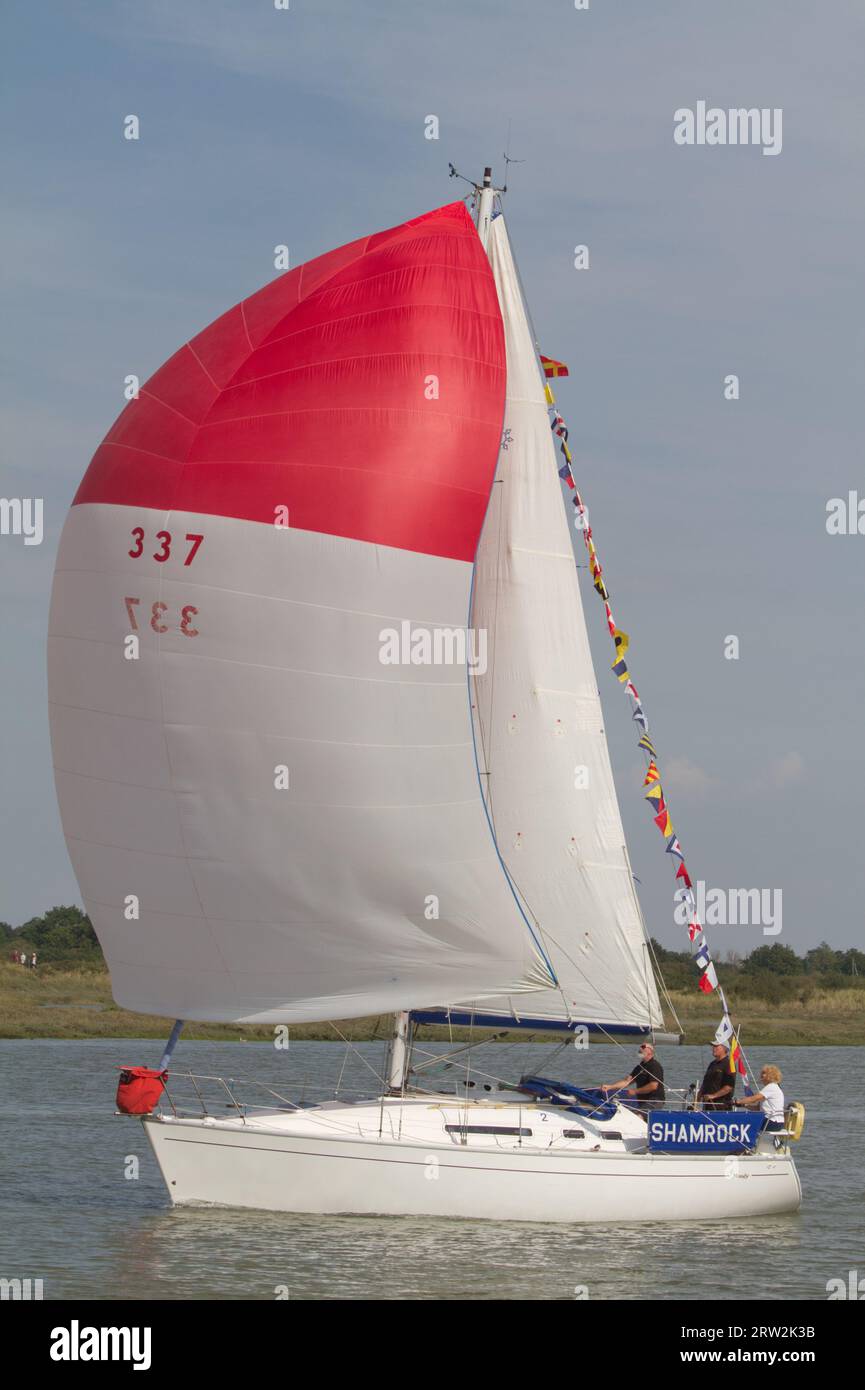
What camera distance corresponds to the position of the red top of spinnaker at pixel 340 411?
22750 mm

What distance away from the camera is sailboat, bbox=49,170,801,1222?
22.5 meters

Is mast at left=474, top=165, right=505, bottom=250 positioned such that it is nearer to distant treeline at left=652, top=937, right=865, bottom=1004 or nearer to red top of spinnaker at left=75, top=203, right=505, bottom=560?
red top of spinnaker at left=75, top=203, right=505, bottom=560

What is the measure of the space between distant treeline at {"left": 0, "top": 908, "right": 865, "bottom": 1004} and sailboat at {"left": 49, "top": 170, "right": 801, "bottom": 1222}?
1461 inches

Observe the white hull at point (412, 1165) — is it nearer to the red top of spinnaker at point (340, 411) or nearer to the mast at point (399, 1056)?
the mast at point (399, 1056)

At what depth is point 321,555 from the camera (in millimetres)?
22688

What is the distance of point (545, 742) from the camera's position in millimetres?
25328

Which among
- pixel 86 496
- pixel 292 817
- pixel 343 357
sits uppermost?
pixel 343 357

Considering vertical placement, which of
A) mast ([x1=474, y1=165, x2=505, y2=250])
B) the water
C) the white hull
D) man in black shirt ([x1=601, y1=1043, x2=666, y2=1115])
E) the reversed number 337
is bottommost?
the water

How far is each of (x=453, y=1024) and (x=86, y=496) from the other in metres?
8.03

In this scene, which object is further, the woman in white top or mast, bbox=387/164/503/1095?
the woman in white top

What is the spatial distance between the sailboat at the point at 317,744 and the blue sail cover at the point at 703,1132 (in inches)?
1.8

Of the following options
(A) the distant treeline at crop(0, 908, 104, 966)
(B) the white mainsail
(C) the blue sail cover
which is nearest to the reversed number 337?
(B) the white mainsail
